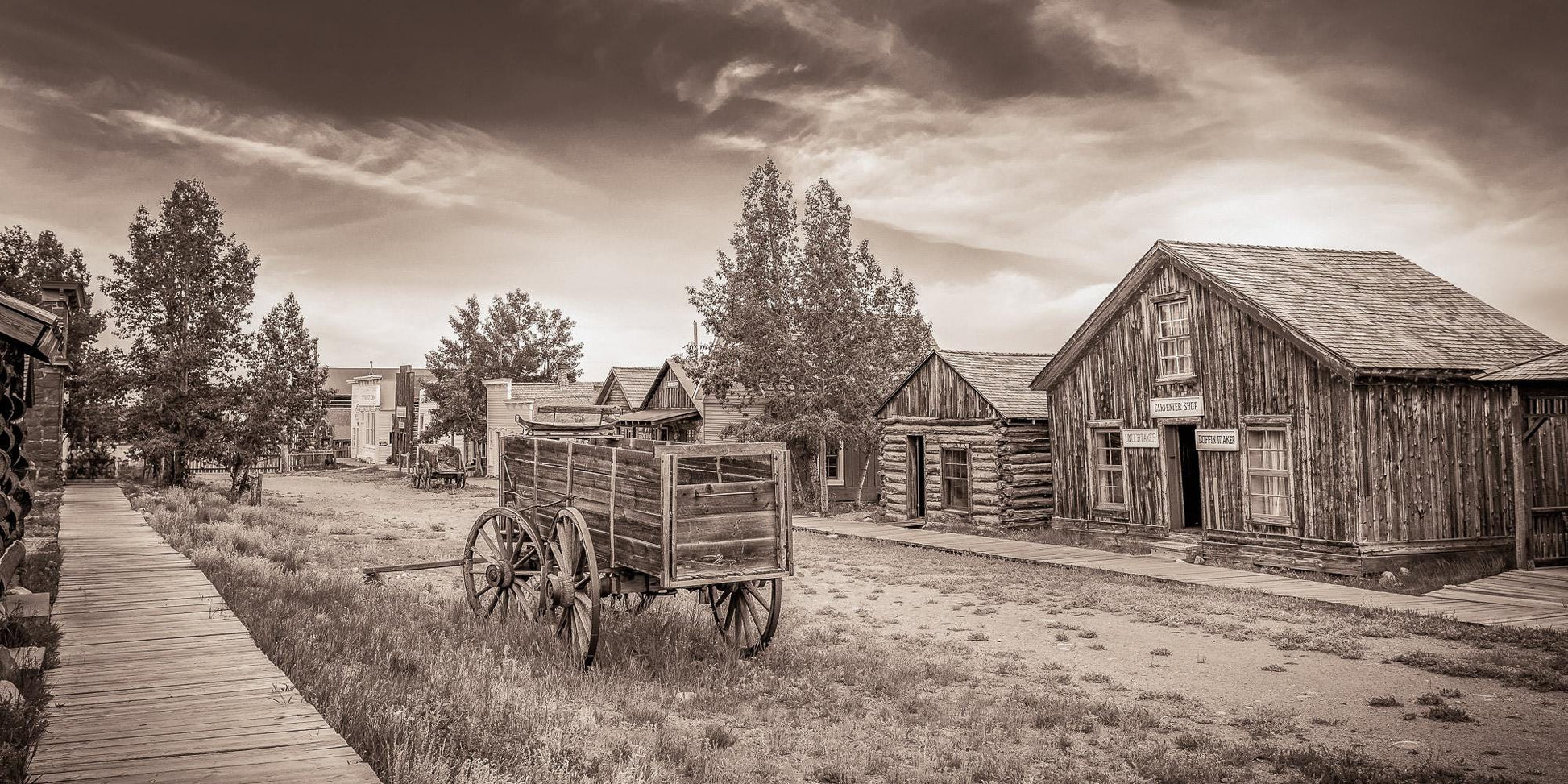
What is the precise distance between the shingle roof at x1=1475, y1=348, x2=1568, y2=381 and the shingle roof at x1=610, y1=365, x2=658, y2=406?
29.3 metres

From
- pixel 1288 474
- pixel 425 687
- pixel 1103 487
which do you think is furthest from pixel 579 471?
pixel 1103 487

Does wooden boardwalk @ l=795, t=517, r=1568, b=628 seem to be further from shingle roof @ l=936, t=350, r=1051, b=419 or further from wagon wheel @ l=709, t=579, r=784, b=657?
wagon wheel @ l=709, t=579, r=784, b=657

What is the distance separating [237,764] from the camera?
4.28 meters

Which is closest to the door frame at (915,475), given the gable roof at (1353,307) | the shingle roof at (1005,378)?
the shingle roof at (1005,378)

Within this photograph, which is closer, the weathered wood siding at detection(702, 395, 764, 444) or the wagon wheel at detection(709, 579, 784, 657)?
the wagon wheel at detection(709, 579, 784, 657)

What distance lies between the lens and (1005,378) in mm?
22844

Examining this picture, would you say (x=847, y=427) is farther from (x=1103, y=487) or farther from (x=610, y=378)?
(x=610, y=378)

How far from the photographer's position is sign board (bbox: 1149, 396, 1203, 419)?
53.8 ft

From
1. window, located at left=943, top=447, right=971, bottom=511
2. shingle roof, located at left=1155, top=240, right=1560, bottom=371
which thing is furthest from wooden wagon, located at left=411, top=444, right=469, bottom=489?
shingle roof, located at left=1155, top=240, right=1560, bottom=371

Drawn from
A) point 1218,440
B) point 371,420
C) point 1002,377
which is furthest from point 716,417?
point 371,420

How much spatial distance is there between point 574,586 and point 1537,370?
41.4ft

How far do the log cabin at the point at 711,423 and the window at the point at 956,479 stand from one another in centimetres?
529

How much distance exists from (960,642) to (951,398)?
42.8ft

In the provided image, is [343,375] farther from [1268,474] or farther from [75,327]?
[1268,474]
